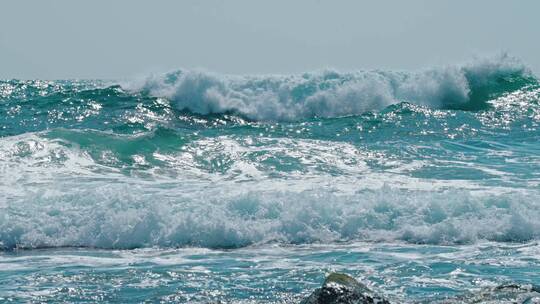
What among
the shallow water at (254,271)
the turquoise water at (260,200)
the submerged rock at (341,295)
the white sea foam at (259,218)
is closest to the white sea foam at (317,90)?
the turquoise water at (260,200)

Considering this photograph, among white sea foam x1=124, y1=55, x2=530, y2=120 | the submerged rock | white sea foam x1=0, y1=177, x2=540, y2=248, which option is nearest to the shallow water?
white sea foam x1=0, y1=177, x2=540, y2=248

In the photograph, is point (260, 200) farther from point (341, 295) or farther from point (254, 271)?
point (341, 295)

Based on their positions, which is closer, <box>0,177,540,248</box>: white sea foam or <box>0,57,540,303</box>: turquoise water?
<box>0,57,540,303</box>: turquoise water

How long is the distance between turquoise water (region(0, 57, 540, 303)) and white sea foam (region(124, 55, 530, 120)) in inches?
7.8

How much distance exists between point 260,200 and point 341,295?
513 cm

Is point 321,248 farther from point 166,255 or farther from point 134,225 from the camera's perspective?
point 134,225

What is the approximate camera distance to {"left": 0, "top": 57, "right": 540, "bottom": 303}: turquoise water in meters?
7.00

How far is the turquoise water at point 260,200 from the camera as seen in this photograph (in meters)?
7.00

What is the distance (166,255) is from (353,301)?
3.76 metres

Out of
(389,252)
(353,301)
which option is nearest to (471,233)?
(389,252)

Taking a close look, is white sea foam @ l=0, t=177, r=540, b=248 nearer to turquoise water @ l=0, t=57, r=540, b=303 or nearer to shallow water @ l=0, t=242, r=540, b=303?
turquoise water @ l=0, t=57, r=540, b=303

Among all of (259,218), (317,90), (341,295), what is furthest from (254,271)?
(317,90)

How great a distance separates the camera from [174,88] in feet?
70.8

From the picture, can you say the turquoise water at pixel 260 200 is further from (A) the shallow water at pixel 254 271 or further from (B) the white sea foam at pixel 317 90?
(B) the white sea foam at pixel 317 90
